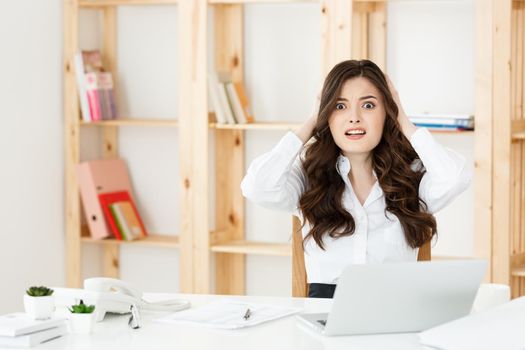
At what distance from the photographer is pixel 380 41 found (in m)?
4.13

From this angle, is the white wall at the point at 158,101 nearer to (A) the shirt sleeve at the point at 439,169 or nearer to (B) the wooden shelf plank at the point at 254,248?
(B) the wooden shelf plank at the point at 254,248

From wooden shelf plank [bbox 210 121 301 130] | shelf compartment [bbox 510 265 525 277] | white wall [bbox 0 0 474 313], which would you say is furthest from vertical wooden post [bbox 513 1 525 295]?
wooden shelf plank [bbox 210 121 301 130]

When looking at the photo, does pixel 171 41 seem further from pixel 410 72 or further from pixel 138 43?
pixel 410 72

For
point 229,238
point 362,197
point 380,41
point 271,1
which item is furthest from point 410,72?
point 362,197

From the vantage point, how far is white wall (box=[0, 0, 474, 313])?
161 inches

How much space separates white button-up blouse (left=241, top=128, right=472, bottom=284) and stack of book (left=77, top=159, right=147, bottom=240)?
1.73 metres

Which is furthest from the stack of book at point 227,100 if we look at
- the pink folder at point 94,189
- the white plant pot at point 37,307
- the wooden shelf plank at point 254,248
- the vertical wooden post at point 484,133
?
the white plant pot at point 37,307

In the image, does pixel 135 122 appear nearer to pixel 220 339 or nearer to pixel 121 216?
pixel 121 216

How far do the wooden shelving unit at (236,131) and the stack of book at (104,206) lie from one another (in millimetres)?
51

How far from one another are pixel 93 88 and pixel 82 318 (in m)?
2.45

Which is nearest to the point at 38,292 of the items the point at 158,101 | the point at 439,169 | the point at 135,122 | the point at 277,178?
the point at 277,178

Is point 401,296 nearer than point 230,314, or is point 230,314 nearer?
point 401,296

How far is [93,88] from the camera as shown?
4.40 metres

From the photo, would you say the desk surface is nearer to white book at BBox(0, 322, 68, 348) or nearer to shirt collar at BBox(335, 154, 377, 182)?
white book at BBox(0, 322, 68, 348)
